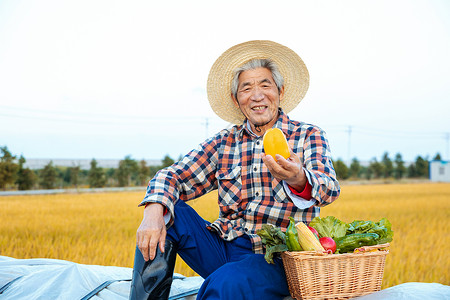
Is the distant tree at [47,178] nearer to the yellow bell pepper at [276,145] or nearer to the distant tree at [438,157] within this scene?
the yellow bell pepper at [276,145]

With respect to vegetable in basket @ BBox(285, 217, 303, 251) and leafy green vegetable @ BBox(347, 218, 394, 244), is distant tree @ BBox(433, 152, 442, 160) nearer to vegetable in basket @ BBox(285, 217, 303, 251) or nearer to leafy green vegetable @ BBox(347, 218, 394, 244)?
leafy green vegetable @ BBox(347, 218, 394, 244)

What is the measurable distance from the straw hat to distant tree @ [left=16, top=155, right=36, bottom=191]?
13768 mm

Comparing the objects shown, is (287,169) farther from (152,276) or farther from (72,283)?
(72,283)

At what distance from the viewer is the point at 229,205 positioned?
2.41 meters

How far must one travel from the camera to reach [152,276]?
2096 mm

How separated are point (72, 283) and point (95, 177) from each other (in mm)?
14413

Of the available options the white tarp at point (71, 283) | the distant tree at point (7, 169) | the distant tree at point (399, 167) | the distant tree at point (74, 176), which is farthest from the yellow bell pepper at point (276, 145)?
the distant tree at point (399, 167)

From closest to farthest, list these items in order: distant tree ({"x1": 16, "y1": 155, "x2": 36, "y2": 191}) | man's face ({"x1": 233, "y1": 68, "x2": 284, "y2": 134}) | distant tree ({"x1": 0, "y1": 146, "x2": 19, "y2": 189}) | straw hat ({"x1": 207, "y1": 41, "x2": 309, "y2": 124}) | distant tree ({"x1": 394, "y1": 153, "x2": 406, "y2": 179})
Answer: man's face ({"x1": 233, "y1": 68, "x2": 284, "y2": 134}) → straw hat ({"x1": 207, "y1": 41, "x2": 309, "y2": 124}) → distant tree ({"x1": 0, "y1": 146, "x2": 19, "y2": 189}) → distant tree ({"x1": 16, "y1": 155, "x2": 36, "y2": 191}) → distant tree ({"x1": 394, "y1": 153, "x2": 406, "y2": 179})

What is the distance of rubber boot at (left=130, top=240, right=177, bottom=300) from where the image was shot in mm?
2090

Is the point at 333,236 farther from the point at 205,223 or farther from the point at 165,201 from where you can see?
the point at 165,201

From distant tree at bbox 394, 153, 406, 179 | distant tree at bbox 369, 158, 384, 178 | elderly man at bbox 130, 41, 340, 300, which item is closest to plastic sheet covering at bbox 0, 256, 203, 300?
elderly man at bbox 130, 41, 340, 300

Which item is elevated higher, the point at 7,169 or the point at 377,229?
the point at 7,169

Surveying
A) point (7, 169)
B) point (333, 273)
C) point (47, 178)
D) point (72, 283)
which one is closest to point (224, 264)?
point (333, 273)

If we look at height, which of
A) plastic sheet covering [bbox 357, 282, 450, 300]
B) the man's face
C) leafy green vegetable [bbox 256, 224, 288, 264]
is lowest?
plastic sheet covering [bbox 357, 282, 450, 300]
